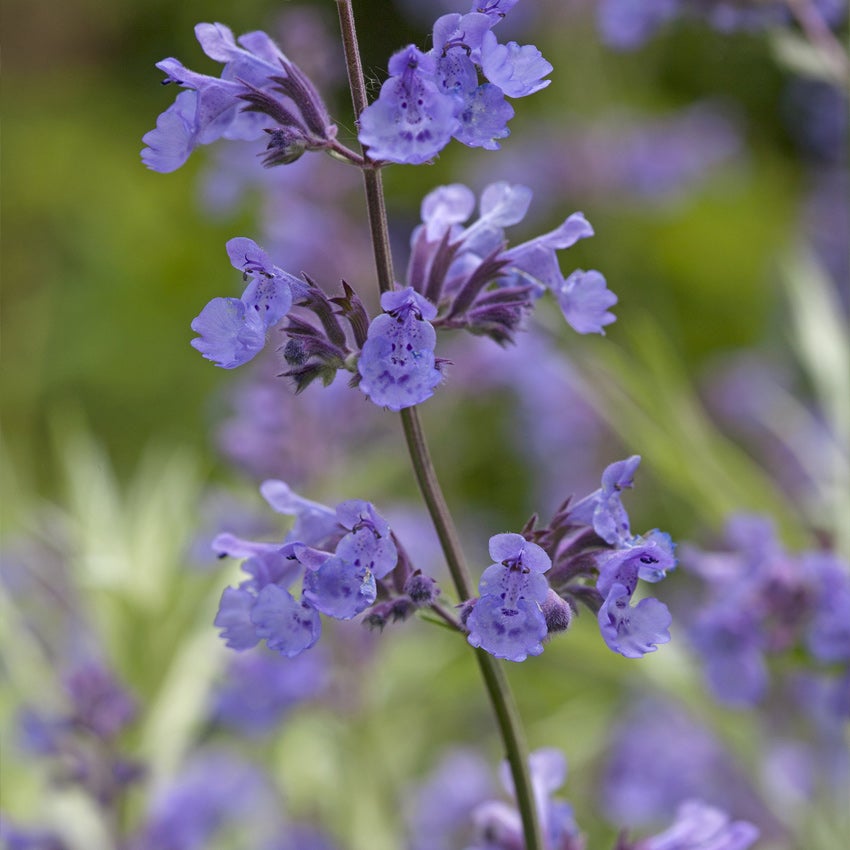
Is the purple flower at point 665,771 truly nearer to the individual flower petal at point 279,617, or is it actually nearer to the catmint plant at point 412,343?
the catmint plant at point 412,343

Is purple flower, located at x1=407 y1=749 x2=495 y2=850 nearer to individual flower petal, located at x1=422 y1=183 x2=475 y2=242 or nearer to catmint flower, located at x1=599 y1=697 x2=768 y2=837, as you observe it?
catmint flower, located at x1=599 y1=697 x2=768 y2=837

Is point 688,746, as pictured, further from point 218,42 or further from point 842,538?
point 218,42

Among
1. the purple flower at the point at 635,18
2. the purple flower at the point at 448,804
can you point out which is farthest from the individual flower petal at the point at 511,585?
the purple flower at the point at 635,18

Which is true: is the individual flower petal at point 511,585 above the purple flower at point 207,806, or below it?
above

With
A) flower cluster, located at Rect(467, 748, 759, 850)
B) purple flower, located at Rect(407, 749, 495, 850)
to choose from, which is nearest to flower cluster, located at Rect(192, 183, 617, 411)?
flower cluster, located at Rect(467, 748, 759, 850)

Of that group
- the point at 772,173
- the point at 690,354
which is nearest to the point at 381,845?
the point at 690,354

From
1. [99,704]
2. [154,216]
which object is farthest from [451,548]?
[154,216]

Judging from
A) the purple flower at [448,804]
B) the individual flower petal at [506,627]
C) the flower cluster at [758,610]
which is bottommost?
the purple flower at [448,804]
